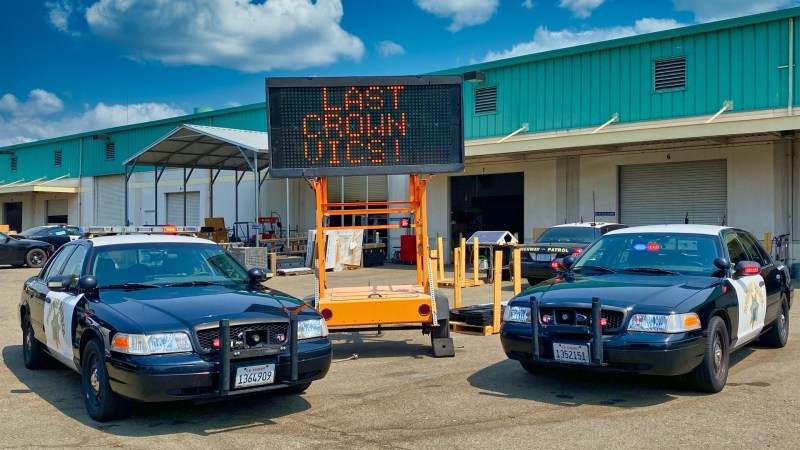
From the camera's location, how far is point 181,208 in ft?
113

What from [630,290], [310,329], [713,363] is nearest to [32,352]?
[310,329]

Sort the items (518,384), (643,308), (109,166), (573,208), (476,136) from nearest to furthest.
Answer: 1. (643,308)
2. (518,384)
3. (573,208)
4. (476,136)
5. (109,166)

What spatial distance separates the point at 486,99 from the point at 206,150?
10242 millimetres

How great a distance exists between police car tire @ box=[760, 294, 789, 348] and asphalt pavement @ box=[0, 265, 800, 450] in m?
0.43

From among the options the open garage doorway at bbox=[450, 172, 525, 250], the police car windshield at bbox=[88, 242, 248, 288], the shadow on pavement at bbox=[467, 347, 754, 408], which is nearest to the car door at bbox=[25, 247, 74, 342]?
the police car windshield at bbox=[88, 242, 248, 288]

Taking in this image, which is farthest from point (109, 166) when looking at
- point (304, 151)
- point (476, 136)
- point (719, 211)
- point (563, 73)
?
point (304, 151)

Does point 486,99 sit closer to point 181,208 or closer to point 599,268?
point 181,208

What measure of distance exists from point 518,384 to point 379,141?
3121mm

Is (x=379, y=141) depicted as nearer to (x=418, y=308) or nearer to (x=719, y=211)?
(x=418, y=308)

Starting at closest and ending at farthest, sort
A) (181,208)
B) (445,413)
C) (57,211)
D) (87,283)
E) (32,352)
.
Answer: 1. (445,413)
2. (87,283)
3. (32,352)
4. (181,208)
5. (57,211)

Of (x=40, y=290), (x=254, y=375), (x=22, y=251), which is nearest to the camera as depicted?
(x=254, y=375)

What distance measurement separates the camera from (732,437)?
5266mm

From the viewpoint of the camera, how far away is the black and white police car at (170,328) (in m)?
5.39

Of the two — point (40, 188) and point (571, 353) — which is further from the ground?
point (40, 188)
